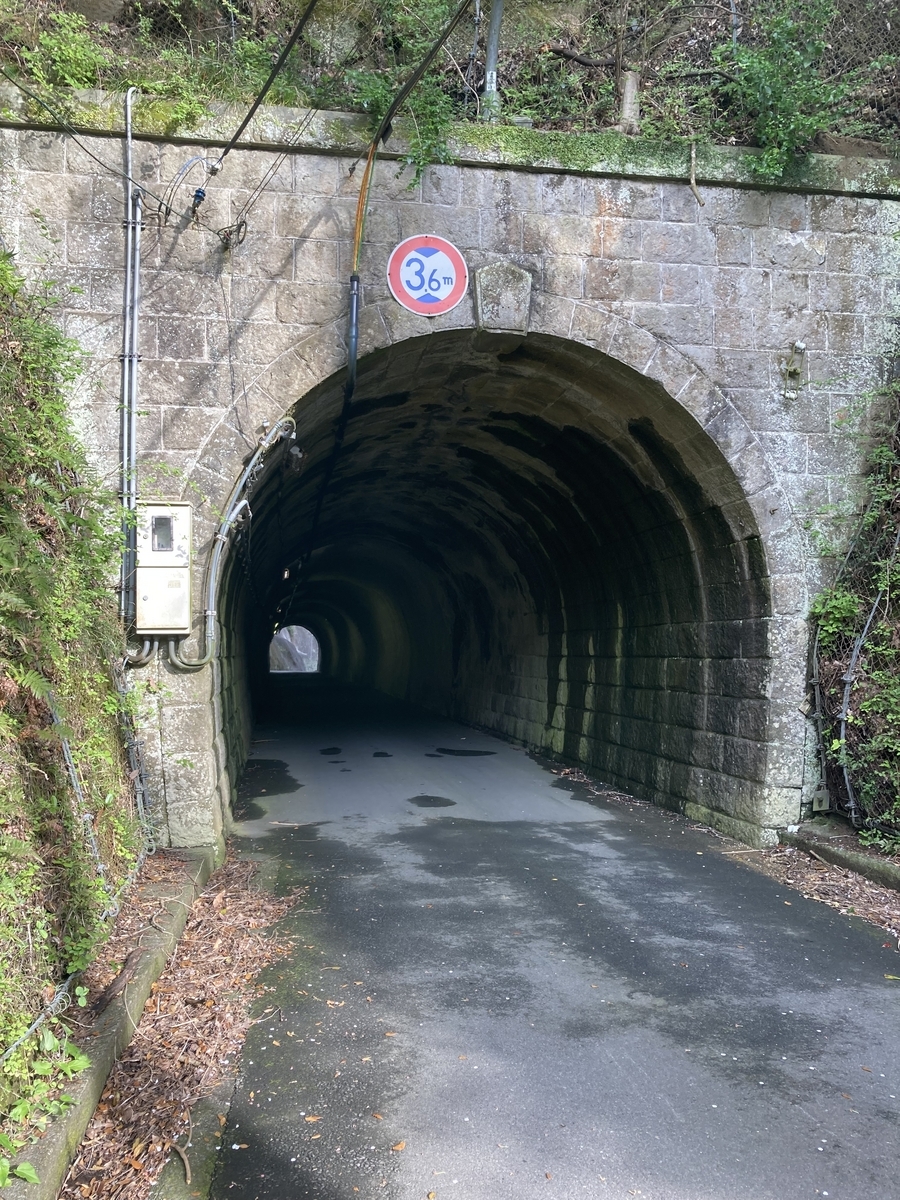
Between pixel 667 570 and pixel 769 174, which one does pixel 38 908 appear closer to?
pixel 667 570

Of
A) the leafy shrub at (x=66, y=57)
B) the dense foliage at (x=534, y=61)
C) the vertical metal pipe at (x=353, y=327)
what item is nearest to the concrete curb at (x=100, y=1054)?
the vertical metal pipe at (x=353, y=327)

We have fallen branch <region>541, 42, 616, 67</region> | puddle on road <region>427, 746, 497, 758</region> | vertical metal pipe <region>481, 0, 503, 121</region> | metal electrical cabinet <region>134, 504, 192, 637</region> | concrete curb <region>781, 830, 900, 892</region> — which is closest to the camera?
concrete curb <region>781, 830, 900, 892</region>

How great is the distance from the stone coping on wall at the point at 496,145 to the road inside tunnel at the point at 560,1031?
4935 millimetres

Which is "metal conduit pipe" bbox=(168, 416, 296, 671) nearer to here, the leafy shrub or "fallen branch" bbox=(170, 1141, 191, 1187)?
the leafy shrub

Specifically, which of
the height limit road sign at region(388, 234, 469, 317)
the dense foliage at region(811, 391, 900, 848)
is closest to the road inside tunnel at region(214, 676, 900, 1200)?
the dense foliage at region(811, 391, 900, 848)

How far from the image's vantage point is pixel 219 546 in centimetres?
602

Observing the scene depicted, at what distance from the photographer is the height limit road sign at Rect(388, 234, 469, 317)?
6324 millimetres

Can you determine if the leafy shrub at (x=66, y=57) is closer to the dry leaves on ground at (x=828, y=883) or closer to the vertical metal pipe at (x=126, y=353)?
the vertical metal pipe at (x=126, y=353)

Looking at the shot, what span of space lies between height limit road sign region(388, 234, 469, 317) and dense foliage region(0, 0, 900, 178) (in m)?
0.62

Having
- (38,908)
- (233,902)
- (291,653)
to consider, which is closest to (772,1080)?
(38,908)

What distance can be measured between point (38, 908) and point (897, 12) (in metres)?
8.78

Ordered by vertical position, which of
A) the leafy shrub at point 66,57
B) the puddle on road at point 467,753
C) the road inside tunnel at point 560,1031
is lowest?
the puddle on road at point 467,753

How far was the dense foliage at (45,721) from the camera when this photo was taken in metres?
2.73

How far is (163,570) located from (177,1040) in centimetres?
310
